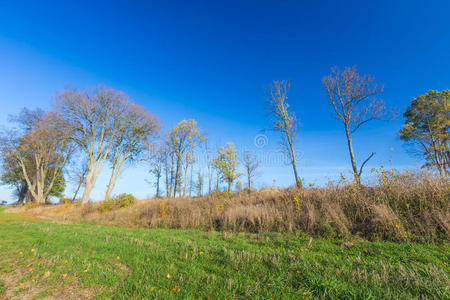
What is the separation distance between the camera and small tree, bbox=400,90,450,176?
17578 millimetres

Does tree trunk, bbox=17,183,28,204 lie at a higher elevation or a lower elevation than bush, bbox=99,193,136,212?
higher

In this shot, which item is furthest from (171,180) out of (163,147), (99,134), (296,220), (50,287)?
(50,287)

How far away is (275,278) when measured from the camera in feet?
8.91

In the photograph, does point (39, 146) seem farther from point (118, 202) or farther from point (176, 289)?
point (176, 289)

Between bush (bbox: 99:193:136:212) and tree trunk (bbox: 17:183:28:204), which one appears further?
tree trunk (bbox: 17:183:28:204)

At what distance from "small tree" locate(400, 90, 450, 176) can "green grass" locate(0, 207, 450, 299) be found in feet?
71.3

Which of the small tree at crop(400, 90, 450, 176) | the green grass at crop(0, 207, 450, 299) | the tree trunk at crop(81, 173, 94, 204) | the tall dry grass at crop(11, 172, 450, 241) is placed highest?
the small tree at crop(400, 90, 450, 176)

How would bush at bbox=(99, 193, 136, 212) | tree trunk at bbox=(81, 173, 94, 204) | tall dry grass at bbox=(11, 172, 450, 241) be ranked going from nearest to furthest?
tall dry grass at bbox=(11, 172, 450, 241) → bush at bbox=(99, 193, 136, 212) → tree trunk at bbox=(81, 173, 94, 204)

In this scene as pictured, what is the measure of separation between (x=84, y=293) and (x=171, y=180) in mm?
27243

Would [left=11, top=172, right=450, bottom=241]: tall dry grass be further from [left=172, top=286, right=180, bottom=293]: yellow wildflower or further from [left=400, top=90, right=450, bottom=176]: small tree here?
[left=400, top=90, right=450, bottom=176]: small tree

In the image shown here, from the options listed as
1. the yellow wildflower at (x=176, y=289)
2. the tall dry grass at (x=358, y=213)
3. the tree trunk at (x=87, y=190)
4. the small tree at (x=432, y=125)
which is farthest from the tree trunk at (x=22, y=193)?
the small tree at (x=432, y=125)

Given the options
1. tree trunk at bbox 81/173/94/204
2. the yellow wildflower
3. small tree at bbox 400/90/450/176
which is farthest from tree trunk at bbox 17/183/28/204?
small tree at bbox 400/90/450/176

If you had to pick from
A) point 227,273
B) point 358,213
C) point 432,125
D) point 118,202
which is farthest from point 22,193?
point 432,125

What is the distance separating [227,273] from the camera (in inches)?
116
